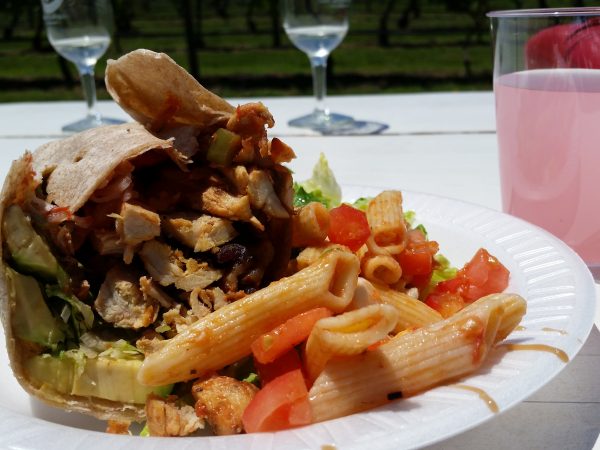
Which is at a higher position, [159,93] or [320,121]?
[159,93]

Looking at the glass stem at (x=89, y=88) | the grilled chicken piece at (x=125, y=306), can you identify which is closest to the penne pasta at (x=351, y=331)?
the grilled chicken piece at (x=125, y=306)

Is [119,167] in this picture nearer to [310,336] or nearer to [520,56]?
[310,336]

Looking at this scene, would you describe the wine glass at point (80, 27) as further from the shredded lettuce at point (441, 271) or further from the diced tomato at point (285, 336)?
the diced tomato at point (285, 336)

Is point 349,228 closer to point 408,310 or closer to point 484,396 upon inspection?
point 408,310

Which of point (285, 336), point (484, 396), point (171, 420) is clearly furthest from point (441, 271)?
point (171, 420)

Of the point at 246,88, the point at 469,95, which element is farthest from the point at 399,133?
the point at 246,88

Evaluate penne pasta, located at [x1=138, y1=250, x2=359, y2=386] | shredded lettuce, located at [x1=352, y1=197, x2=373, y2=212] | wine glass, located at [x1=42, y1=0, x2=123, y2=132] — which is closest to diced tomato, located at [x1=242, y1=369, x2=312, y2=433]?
penne pasta, located at [x1=138, y1=250, x2=359, y2=386]

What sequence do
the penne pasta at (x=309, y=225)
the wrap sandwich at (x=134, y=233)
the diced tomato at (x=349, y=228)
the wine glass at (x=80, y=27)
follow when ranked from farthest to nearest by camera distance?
the wine glass at (x=80, y=27) → the diced tomato at (x=349, y=228) → the penne pasta at (x=309, y=225) → the wrap sandwich at (x=134, y=233)
